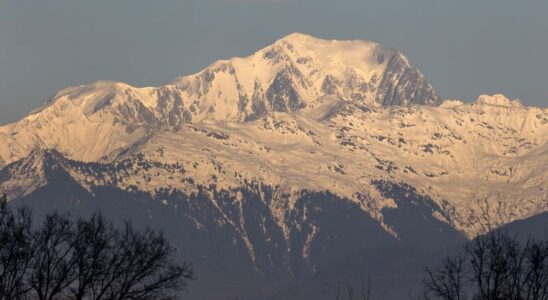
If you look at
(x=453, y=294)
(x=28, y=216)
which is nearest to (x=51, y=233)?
(x=28, y=216)

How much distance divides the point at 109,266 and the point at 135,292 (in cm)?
241

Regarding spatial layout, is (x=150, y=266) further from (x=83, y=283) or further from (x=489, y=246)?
(x=489, y=246)

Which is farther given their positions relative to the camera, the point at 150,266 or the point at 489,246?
the point at 489,246

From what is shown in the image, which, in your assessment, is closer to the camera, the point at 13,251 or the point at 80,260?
the point at 13,251

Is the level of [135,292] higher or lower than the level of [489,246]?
lower

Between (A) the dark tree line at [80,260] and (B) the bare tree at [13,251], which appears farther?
(A) the dark tree line at [80,260]

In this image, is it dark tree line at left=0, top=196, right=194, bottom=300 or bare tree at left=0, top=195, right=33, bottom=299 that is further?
dark tree line at left=0, top=196, right=194, bottom=300

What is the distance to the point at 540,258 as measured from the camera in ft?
406

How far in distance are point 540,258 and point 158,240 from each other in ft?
85.1

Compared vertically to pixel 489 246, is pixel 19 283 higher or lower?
lower

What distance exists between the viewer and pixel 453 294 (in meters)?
125

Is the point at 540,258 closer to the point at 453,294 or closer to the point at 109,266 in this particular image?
the point at 453,294

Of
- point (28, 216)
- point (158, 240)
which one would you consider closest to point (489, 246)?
Answer: point (158, 240)

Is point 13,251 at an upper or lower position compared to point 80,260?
lower
